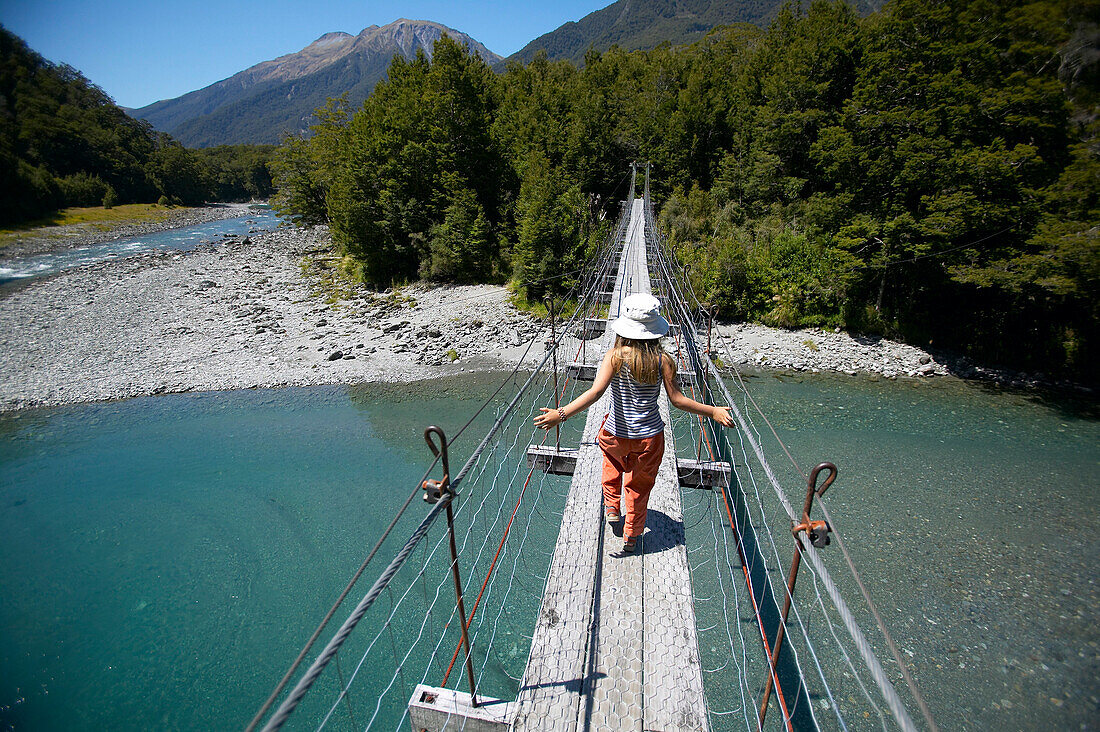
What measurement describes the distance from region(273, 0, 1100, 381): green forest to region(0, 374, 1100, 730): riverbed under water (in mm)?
2586

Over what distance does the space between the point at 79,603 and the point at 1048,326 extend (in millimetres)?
17187

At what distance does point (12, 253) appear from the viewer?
976 inches

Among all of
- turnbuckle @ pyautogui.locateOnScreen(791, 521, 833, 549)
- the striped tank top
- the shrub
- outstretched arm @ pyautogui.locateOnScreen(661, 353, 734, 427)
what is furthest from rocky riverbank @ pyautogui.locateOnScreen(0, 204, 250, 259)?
turnbuckle @ pyautogui.locateOnScreen(791, 521, 833, 549)

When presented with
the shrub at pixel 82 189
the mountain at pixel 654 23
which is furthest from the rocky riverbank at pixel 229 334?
the mountain at pixel 654 23

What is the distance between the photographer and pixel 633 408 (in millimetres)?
2340

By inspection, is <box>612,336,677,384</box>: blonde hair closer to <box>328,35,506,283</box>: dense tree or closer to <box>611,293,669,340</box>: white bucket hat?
<box>611,293,669,340</box>: white bucket hat

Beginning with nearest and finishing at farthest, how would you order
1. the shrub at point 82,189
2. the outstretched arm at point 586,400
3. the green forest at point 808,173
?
the outstretched arm at point 586,400, the green forest at point 808,173, the shrub at point 82,189

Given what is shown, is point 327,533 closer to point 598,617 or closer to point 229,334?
point 598,617

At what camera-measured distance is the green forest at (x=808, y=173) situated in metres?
8.89

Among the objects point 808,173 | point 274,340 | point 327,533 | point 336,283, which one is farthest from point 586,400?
point 336,283

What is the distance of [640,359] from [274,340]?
14.0 meters

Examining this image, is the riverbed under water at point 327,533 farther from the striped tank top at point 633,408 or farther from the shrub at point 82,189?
the shrub at point 82,189

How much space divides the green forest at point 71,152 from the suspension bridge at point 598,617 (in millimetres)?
41347

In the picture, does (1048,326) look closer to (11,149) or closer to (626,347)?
(626,347)
